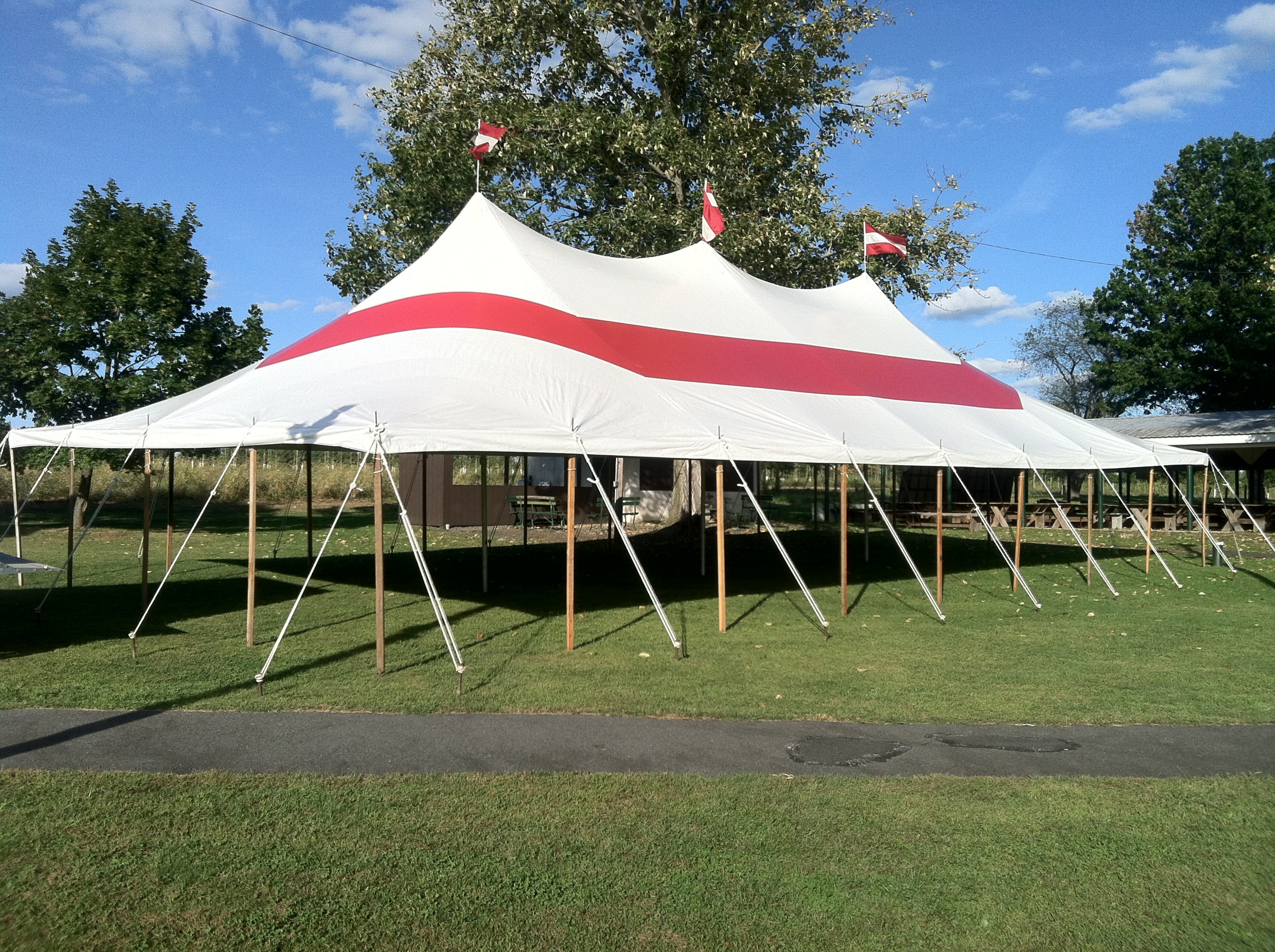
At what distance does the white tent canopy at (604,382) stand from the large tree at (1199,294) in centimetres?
2337

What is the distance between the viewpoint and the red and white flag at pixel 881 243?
611 inches

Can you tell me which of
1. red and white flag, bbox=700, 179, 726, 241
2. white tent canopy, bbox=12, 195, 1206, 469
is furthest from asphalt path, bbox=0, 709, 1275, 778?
red and white flag, bbox=700, 179, 726, 241

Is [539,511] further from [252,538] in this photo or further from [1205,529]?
[252,538]

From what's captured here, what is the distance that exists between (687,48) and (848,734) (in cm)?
1587

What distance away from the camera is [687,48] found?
18.7m

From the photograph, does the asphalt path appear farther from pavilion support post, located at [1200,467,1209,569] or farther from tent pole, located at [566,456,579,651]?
pavilion support post, located at [1200,467,1209,569]

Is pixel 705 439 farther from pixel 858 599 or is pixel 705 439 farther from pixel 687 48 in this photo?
pixel 687 48

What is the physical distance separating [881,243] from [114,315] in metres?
15.3

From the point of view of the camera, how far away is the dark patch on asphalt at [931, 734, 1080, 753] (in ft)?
18.5

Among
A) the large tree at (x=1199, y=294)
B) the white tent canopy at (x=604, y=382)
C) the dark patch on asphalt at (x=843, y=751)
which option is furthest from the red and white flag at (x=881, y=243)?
the large tree at (x=1199, y=294)

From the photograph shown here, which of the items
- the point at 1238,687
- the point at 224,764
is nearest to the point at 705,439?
the point at 1238,687

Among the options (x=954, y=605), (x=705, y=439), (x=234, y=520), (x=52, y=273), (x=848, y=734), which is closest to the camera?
(x=848, y=734)

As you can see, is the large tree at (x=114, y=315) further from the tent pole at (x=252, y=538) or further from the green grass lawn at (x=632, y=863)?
the green grass lawn at (x=632, y=863)

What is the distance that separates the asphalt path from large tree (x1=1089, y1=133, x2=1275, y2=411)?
103 ft
